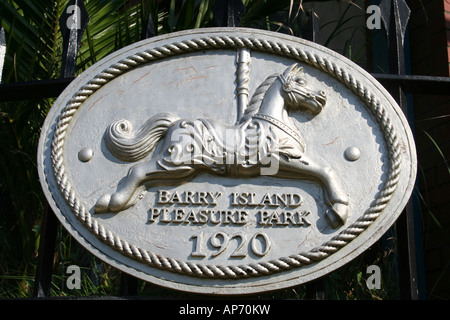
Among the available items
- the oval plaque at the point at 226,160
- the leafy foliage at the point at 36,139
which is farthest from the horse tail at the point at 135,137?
the leafy foliage at the point at 36,139

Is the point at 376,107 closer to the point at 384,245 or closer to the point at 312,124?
the point at 312,124

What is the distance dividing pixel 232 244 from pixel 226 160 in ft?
0.99

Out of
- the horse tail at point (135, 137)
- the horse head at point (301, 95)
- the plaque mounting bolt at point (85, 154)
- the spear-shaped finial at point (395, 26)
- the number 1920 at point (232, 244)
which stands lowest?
the number 1920 at point (232, 244)

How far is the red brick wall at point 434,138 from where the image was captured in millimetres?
3438

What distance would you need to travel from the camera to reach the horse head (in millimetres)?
2471

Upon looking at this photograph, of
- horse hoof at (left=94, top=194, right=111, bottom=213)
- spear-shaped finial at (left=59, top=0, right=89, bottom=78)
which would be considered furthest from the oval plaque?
spear-shaped finial at (left=59, top=0, right=89, bottom=78)

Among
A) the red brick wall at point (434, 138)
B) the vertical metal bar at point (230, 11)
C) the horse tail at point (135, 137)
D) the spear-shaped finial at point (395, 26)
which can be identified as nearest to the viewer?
the horse tail at point (135, 137)

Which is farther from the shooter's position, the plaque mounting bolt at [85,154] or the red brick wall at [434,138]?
the red brick wall at [434,138]

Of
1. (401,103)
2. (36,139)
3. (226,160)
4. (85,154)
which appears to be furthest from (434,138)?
(36,139)

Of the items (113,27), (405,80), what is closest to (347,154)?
(405,80)

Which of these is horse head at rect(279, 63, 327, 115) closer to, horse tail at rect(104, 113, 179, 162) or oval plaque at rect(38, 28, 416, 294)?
oval plaque at rect(38, 28, 416, 294)

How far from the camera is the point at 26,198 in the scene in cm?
350

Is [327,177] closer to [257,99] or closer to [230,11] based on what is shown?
[257,99]

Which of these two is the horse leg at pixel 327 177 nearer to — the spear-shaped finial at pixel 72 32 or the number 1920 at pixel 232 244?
the number 1920 at pixel 232 244
